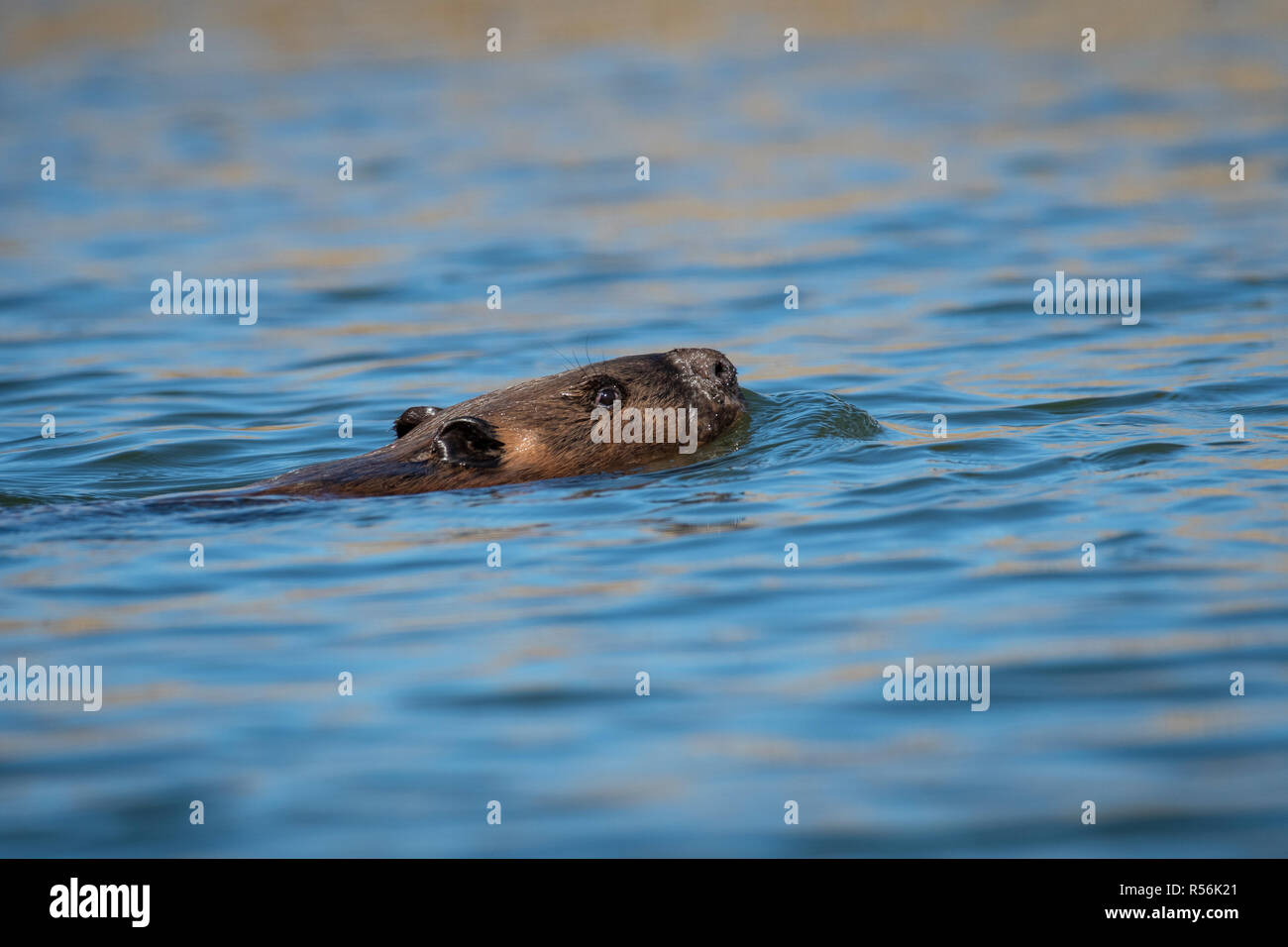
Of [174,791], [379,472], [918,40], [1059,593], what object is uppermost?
[918,40]

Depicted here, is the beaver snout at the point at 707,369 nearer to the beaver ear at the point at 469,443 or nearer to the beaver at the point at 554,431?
the beaver at the point at 554,431

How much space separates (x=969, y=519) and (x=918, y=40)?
21311mm

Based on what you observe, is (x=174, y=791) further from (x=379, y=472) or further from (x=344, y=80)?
(x=344, y=80)

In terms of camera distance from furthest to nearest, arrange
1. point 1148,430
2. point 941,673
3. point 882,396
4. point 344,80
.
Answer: point 344,80, point 882,396, point 1148,430, point 941,673

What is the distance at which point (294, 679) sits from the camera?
5855 mm

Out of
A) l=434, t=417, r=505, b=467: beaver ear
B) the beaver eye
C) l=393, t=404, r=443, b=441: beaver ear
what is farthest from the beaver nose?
l=393, t=404, r=443, b=441: beaver ear

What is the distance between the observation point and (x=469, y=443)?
27.2ft

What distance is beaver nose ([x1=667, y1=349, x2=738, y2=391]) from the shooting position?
8.65 meters

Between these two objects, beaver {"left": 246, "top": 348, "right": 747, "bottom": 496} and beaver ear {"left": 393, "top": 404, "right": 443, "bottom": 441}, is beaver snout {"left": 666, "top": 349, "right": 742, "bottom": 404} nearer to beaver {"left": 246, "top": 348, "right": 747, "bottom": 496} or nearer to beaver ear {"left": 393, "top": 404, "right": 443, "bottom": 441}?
beaver {"left": 246, "top": 348, "right": 747, "bottom": 496}

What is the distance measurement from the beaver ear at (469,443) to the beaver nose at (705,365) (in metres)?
1.01

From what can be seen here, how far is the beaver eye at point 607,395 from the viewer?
8.54 meters

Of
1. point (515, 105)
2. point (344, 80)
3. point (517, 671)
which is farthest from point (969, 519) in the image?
point (344, 80)

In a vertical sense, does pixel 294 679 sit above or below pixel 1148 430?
below

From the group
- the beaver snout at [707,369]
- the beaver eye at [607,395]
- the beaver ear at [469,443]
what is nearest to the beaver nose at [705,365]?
the beaver snout at [707,369]
